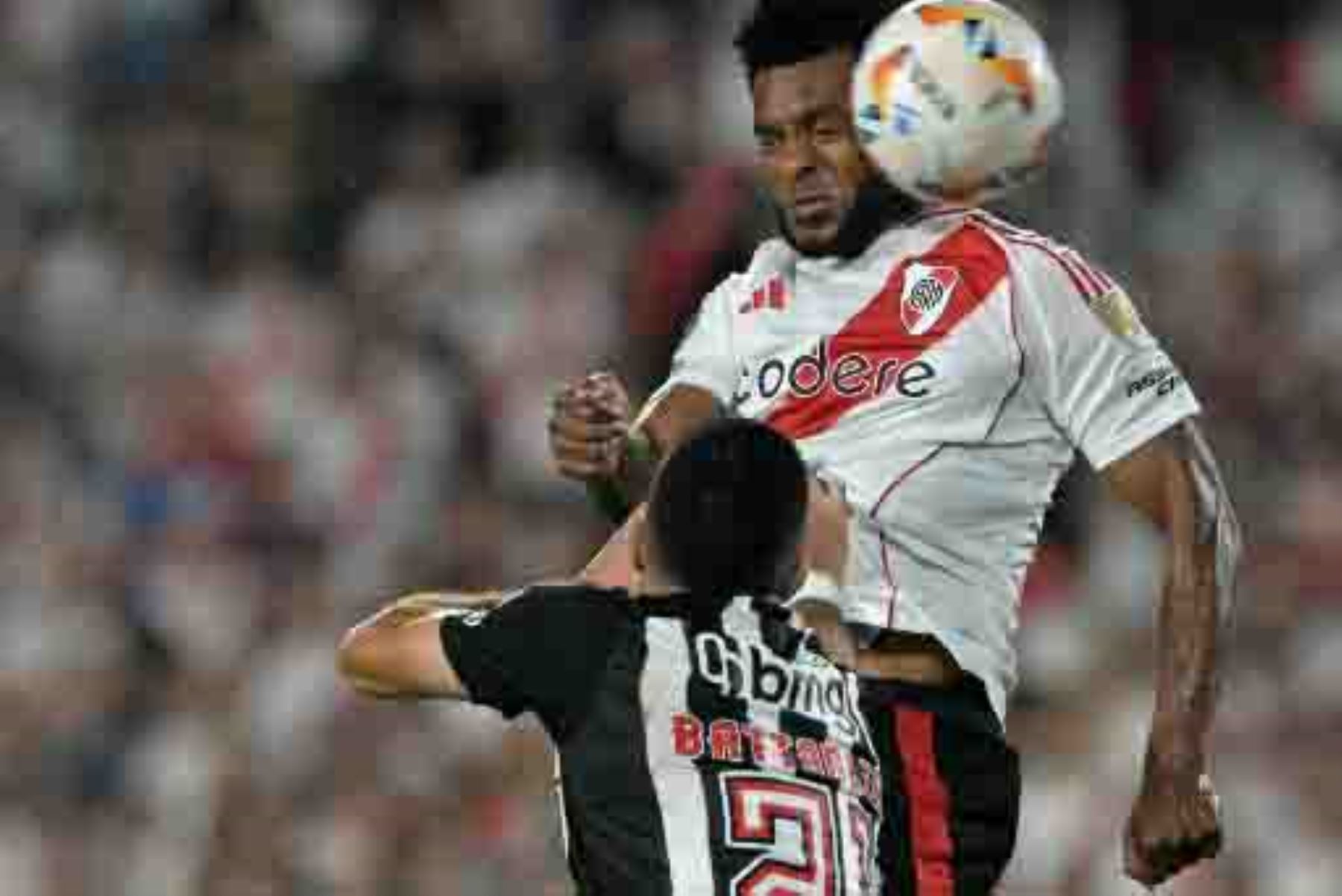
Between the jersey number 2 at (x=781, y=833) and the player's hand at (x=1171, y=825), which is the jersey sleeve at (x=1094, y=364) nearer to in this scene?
the player's hand at (x=1171, y=825)

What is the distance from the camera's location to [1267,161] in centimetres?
1170

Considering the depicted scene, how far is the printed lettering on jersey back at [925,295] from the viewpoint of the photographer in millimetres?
5539

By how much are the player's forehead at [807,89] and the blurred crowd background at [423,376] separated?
12.6 ft

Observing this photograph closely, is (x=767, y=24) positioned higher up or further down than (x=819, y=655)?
higher up

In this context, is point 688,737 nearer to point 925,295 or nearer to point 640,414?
point 925,295

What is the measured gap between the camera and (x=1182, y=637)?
5379 millimetres

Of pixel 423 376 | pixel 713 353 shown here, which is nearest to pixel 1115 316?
pixel 713 353

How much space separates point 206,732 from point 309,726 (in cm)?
47

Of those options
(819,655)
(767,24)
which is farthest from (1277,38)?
(819,655)

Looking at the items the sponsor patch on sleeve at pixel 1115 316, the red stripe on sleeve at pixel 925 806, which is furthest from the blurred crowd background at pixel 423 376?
the sponsor patch on sleeve at pixel 1115 316

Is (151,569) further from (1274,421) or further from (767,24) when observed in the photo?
(767,24)

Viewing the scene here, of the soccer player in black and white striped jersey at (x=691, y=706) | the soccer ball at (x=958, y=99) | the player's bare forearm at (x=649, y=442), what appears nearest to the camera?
the soccer player in black and white striped jersey at (x=691, y=706)

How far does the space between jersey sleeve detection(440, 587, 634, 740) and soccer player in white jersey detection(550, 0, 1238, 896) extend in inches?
8.4

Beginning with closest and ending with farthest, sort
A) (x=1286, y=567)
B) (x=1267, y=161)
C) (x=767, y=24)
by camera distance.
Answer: (x=767, y=24)
(x=1286, y=567)
(x=1267, y=161)
